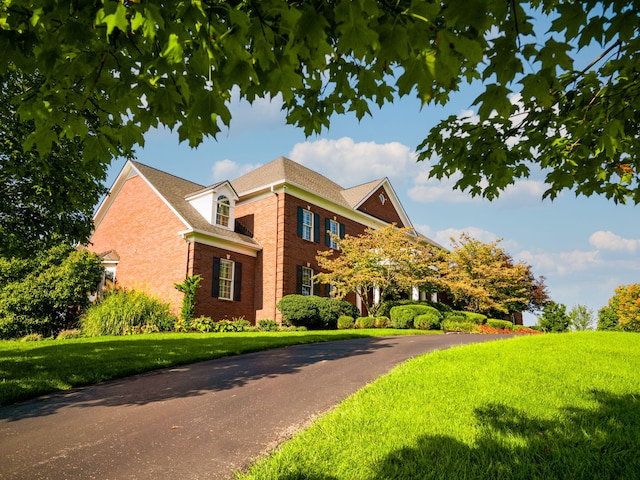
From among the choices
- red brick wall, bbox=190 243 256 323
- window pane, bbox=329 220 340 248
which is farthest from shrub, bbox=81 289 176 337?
window pane, bbox=329 220 340 248

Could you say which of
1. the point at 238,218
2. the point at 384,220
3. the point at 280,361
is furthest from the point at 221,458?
the point at 384,220

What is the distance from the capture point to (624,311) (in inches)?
1245

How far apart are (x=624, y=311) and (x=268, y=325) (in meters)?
28.2

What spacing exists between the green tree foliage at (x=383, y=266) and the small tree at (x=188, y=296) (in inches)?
271

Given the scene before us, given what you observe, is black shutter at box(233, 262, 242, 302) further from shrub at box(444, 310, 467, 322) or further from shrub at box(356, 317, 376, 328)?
shrub at box(444, 310, 467, 322)

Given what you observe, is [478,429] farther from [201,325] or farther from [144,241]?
[144,241]

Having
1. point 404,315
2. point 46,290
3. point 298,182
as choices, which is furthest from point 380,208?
point 46,290

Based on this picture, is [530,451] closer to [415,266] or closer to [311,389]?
[311,389]

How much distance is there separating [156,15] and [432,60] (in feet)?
5.40

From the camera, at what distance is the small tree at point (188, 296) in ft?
61.4

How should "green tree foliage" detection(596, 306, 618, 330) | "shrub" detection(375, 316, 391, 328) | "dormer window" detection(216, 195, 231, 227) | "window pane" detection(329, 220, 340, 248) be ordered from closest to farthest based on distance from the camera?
"shrub" detection(375, 316, 391, 328) → "dormer window" detection(216, 195, 231, 227) → "window pane" detection(329, 220, 340, 248) → "green tree foliage" detection(596, 306, 618, 330)

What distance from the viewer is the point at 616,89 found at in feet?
14.2

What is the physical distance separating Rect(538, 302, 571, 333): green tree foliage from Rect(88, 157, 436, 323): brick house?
39.1 ft

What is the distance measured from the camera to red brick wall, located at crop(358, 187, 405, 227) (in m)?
29.1
